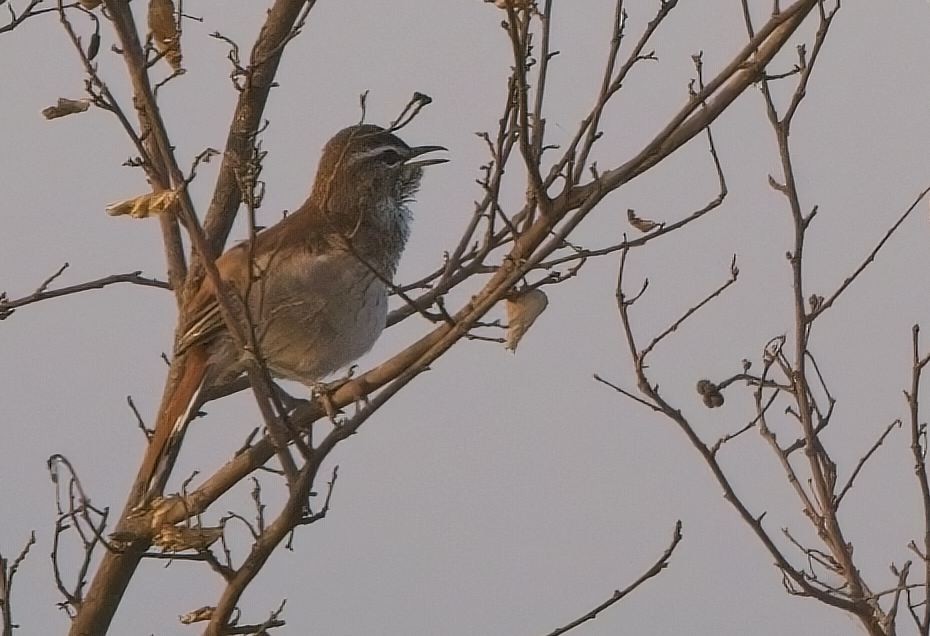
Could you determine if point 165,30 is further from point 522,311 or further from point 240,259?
point 522,311

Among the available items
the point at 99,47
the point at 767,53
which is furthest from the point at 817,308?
the point at 99,47

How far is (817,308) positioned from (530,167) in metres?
1.62

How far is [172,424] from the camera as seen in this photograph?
5.91 metres

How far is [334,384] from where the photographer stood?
5.25 meters

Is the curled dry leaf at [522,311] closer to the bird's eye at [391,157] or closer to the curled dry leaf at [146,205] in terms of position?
the curled dry leaf at [146,205]

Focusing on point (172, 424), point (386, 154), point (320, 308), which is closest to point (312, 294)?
point (320, 308)

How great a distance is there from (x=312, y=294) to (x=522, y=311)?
171 cm

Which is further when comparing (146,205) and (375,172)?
(375,172)

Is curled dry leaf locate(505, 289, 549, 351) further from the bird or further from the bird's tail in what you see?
the bird's tail

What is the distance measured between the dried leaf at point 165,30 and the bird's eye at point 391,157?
2.16 m

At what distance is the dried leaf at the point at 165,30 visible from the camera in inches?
195

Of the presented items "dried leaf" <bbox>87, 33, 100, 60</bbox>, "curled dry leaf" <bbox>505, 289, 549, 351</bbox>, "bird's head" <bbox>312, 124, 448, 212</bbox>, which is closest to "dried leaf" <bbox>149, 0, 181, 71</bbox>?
"dried leaf" <bbox>87, 33, 100, 60</bbox>

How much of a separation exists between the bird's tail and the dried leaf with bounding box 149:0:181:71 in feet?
4.80

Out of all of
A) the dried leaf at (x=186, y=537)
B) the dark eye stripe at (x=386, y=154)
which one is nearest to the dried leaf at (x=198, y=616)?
the dried leaf at (x=186, y=537)
